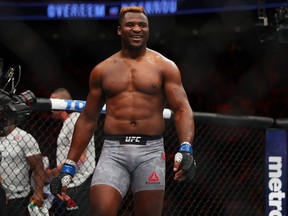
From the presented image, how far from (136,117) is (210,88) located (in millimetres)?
3767

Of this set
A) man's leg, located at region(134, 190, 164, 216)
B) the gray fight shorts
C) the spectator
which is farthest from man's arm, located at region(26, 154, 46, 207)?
man's leg, located at region(134, 190, 164, 216)

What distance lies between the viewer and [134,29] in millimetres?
3941

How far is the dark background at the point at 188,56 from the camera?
689 cm

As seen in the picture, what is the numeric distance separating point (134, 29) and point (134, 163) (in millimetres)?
719

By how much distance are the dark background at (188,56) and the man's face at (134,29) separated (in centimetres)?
265

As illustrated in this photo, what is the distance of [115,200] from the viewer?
380 cm

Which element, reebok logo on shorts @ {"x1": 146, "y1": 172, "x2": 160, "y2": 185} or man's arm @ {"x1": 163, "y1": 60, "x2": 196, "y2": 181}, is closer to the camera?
man's arm @ {"x1": 163, "y1": 60, "x2": 196, "y2": 181}

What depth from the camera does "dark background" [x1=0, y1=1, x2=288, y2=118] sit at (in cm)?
689

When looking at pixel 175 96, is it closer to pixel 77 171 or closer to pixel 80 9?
pixel 77 171

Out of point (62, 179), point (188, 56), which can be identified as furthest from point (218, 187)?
point (62, 179)

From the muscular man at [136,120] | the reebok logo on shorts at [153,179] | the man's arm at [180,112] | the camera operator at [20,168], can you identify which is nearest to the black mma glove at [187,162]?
the man's arm at [180,112]

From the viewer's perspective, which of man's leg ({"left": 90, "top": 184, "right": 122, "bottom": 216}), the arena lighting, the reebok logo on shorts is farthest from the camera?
the arena lighting

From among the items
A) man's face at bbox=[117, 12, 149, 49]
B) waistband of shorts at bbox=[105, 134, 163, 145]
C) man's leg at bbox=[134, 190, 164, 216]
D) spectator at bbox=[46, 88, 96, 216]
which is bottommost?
spectator at bbox=[46, 88, 96, 216]

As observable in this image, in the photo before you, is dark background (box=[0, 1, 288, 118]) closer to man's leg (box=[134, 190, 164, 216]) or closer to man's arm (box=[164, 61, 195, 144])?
man's arm (box=[164, 61, 195, 144])
